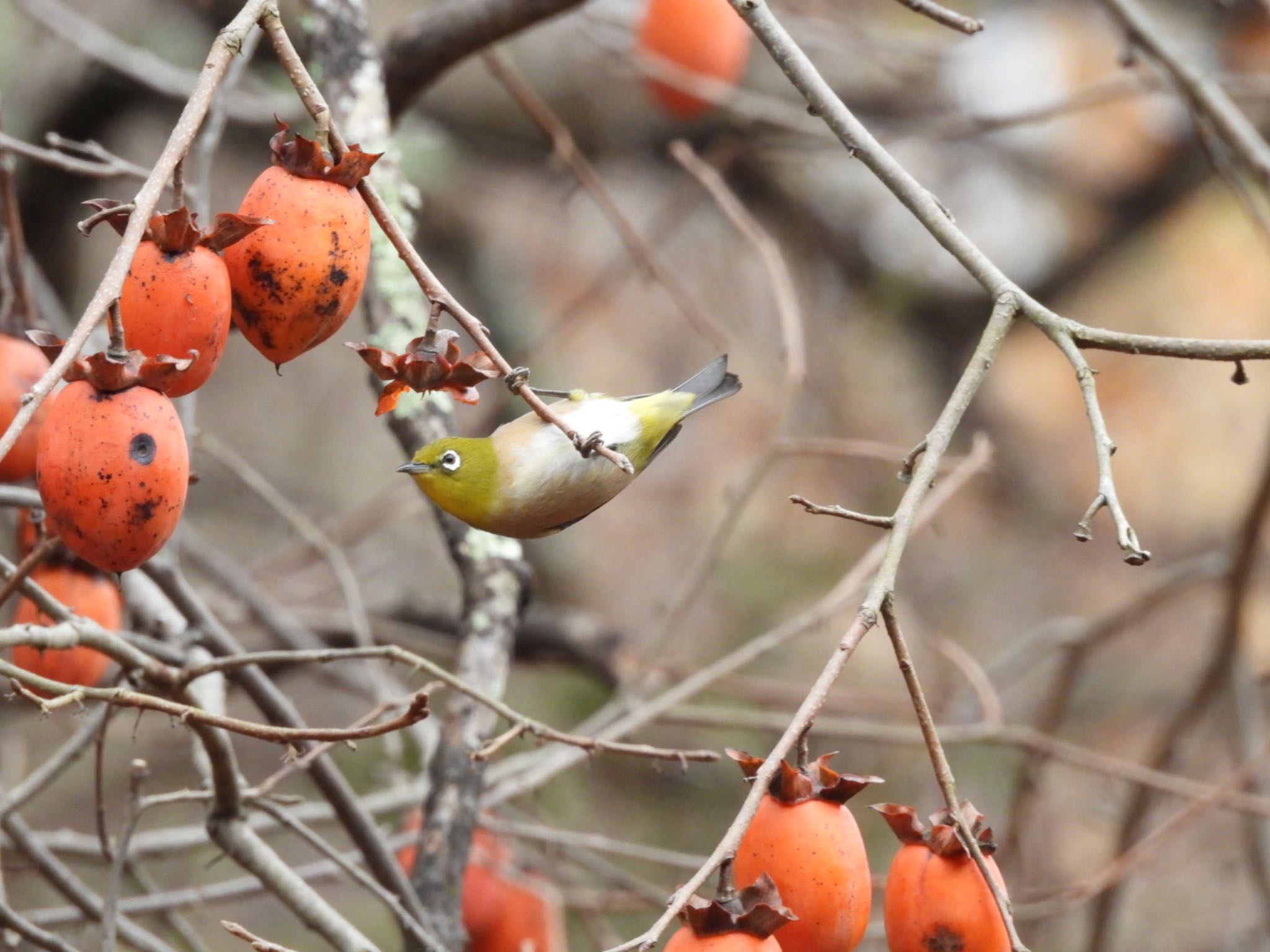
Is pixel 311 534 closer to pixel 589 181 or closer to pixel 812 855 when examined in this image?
pixel 589 181

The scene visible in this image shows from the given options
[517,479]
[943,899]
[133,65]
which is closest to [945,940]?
[943,899]

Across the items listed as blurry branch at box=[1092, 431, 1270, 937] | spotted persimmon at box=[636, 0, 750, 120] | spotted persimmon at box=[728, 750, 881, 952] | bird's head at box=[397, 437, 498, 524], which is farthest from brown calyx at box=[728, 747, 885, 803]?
spotted persimmon at box=[636, 0, 750, 120]

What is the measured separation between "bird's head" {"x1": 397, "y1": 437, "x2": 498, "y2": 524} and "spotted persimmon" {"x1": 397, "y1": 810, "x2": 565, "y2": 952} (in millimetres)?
548

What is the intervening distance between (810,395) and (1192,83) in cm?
187

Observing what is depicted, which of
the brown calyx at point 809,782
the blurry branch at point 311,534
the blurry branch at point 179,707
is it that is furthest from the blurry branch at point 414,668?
the blurry branch at point 311,534

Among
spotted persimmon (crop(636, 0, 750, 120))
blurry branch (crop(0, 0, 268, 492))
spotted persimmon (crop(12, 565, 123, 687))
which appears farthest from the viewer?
spotted persimmon (crop(636, 0, 750, 120))

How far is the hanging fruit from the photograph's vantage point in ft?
2.23

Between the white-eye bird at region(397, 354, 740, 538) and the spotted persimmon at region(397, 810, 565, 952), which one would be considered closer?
the white-eye bird at region(397, 354, 740, 538)

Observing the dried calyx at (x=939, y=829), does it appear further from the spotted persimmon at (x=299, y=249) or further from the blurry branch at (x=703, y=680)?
the blurry branch at (x=703, y=680)

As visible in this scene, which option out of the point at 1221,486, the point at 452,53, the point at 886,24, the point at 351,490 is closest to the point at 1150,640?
the point at 1221,486

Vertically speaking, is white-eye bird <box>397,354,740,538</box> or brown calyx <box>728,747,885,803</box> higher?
white-eye bird <box>397,354,740,538</box>

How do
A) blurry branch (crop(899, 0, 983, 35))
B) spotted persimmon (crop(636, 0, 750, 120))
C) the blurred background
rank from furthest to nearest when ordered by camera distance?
the blurred background, spotted persimmon (crop(636, 0, 750, 120)), blurry branch (crop(899, 0, 983, 35))

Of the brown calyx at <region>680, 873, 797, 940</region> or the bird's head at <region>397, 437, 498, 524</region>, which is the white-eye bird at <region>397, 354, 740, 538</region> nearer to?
the bird's head at <region>397, 437, 498, 524</region>

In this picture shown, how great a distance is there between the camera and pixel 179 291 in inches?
26.8
